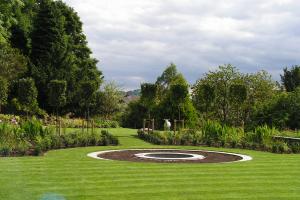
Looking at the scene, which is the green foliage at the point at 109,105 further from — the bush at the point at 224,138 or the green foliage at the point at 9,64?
the bush at the point at 224,138

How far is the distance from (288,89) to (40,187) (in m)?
41.9

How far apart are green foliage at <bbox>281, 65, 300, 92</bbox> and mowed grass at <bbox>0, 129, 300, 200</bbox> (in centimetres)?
3425

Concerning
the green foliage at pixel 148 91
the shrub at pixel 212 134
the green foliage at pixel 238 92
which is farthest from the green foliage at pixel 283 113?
the shrub at pixel 212 134

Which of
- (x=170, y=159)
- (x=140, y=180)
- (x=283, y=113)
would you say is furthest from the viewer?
(x=283, y=113)

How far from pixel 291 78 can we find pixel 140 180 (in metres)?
39.9

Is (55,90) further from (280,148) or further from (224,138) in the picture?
(280,148)

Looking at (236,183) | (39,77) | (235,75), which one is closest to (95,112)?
(39,77)

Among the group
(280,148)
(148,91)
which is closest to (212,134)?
(280,148)

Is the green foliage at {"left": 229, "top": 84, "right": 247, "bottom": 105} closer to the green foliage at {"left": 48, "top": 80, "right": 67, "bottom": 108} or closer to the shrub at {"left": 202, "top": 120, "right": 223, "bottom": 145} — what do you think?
the shrub at {"left": 202, "top": 120, "right": 223, "bottom": 145}

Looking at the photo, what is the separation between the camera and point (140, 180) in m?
10.7

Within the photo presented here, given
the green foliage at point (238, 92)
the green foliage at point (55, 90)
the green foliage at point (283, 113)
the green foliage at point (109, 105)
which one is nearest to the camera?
the green foliage at point (55, 90)

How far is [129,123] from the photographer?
145ft

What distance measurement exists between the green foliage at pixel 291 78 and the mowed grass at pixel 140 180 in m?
34.2

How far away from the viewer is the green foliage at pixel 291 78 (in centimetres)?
4709
